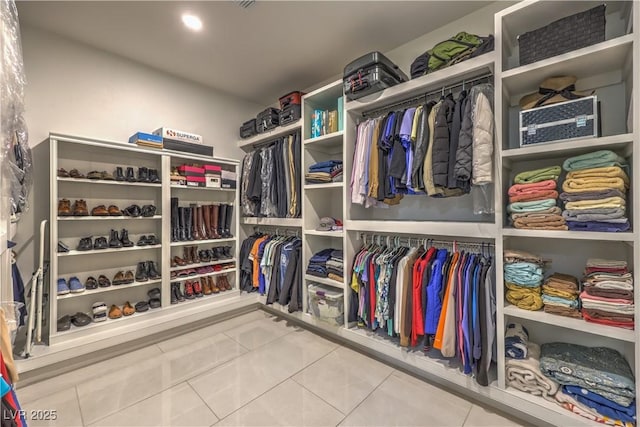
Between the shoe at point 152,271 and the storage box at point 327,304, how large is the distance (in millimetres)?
1614

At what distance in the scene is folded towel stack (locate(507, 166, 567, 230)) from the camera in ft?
4.88

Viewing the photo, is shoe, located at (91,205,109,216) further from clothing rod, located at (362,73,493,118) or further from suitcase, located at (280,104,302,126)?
clothing rod, located at (362,73,493,118)

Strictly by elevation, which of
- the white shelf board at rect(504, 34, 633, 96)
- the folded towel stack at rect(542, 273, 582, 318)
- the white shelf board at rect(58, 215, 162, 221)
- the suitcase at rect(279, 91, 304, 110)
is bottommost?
the folded towel stack at rect(542, 273, 582, 318)

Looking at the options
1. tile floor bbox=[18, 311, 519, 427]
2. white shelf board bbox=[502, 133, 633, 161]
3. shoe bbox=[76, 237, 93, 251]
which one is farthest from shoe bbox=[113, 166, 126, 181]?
white shelf board bbox=[502, 133, 633, 161]

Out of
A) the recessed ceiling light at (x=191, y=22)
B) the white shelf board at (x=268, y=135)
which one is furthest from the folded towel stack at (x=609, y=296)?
the recessed ceiling light at (x=191, y=22)

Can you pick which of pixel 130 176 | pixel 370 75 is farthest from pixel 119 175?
pixel 370 75

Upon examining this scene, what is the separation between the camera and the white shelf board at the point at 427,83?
5.61 feet

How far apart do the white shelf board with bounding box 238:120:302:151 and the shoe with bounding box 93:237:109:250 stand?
1935 millimetres

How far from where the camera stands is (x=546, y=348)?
1.67m

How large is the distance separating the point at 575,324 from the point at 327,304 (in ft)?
5.57

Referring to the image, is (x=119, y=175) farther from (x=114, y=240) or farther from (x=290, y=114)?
(x=290, y=114)

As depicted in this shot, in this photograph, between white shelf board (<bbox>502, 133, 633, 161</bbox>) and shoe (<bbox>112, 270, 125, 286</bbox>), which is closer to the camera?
white shelf board (<bbox>502, 133, 633, 161</bbox>)

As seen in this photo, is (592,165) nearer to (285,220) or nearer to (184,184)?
(285,220)

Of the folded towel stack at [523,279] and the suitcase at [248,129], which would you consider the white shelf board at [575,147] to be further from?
the suitcase at [248,129]
